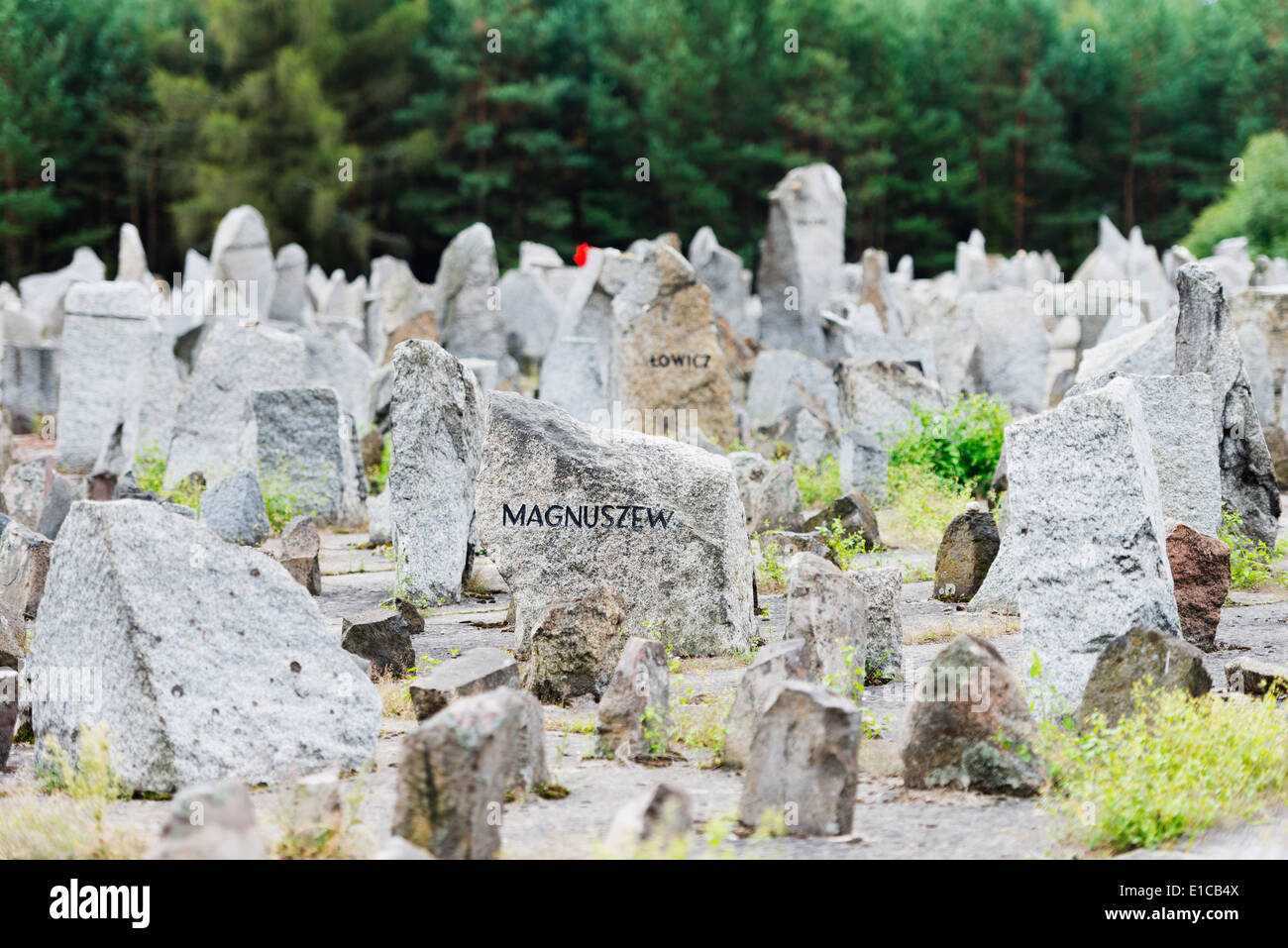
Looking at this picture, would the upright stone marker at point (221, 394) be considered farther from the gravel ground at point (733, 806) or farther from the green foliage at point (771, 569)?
the gravel ground at point (733, 806)

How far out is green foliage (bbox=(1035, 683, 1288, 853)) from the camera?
13.2 feet

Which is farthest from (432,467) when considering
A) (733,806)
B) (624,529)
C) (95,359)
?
(95,359)

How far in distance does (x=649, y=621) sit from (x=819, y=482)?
5.16 metres

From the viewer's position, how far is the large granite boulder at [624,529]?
270 inches

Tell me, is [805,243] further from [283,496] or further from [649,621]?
[649,621]

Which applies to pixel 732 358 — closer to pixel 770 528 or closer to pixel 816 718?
pixel 770 528

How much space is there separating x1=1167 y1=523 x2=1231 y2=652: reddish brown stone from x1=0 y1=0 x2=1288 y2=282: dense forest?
3165 centimetres

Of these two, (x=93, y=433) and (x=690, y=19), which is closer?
(x=93, y=433)

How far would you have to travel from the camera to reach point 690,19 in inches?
1612

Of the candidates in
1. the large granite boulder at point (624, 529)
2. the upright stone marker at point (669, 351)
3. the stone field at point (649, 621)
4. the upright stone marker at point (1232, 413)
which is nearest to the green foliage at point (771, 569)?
the stone field at point (649, 621)

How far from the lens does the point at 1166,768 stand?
427cm

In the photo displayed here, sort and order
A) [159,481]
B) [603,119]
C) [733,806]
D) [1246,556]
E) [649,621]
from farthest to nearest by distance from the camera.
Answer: [603,119], [159,481], [1246,556], [649,621], [733,806]
